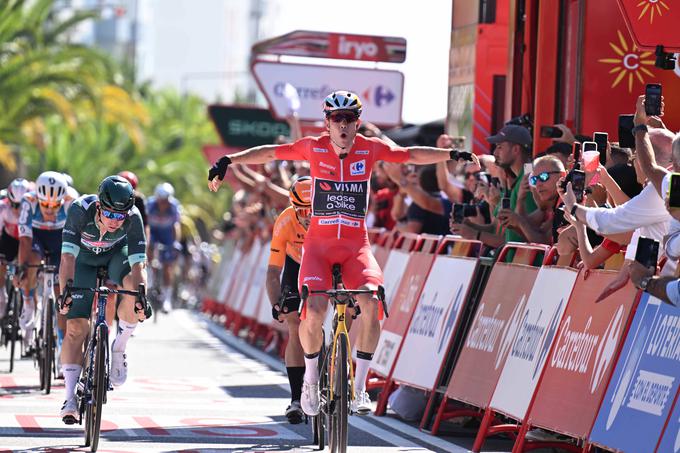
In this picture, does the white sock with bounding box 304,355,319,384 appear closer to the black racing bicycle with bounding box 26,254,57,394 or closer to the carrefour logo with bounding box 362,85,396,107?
the black racing bicycle with bounding box 26,254,57,394

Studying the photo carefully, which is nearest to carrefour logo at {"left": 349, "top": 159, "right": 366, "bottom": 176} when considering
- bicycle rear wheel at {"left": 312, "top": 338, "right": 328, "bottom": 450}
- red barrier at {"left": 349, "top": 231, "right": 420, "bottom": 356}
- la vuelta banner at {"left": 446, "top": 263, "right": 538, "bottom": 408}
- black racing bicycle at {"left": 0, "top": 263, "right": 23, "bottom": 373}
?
bicycle rear wheel at {"left": 312, "top": 338, "right": 328, "bottom": 450}

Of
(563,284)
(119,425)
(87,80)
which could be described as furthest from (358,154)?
(87,80)

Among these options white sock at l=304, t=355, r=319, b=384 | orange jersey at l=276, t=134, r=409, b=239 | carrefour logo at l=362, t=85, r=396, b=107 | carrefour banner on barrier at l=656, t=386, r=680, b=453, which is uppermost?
carrefour logo at l=362, t=85, r=396, b=107

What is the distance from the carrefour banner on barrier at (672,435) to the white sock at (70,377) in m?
4.46

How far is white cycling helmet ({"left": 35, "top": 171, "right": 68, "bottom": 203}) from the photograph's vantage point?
14453 mm

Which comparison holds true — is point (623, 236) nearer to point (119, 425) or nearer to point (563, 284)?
point (563, 284)

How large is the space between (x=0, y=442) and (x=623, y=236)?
4.33 metres

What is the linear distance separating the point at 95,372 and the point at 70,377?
64 cm

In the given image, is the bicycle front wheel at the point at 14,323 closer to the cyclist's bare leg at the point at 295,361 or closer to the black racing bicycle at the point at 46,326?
the black racing bicycle at the point at 46,326

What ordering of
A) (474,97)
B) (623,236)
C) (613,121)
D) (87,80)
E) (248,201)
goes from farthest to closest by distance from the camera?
1. (87,80)
2. (248,201)
3. (474,97)
4. (613,121)
5. (623,236)

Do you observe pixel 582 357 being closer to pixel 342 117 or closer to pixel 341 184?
pixel 341 184

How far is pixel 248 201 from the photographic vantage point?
29.7 m

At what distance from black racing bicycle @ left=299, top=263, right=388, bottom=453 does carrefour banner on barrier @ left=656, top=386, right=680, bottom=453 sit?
2.20 m

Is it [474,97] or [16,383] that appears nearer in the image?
[16,383]
